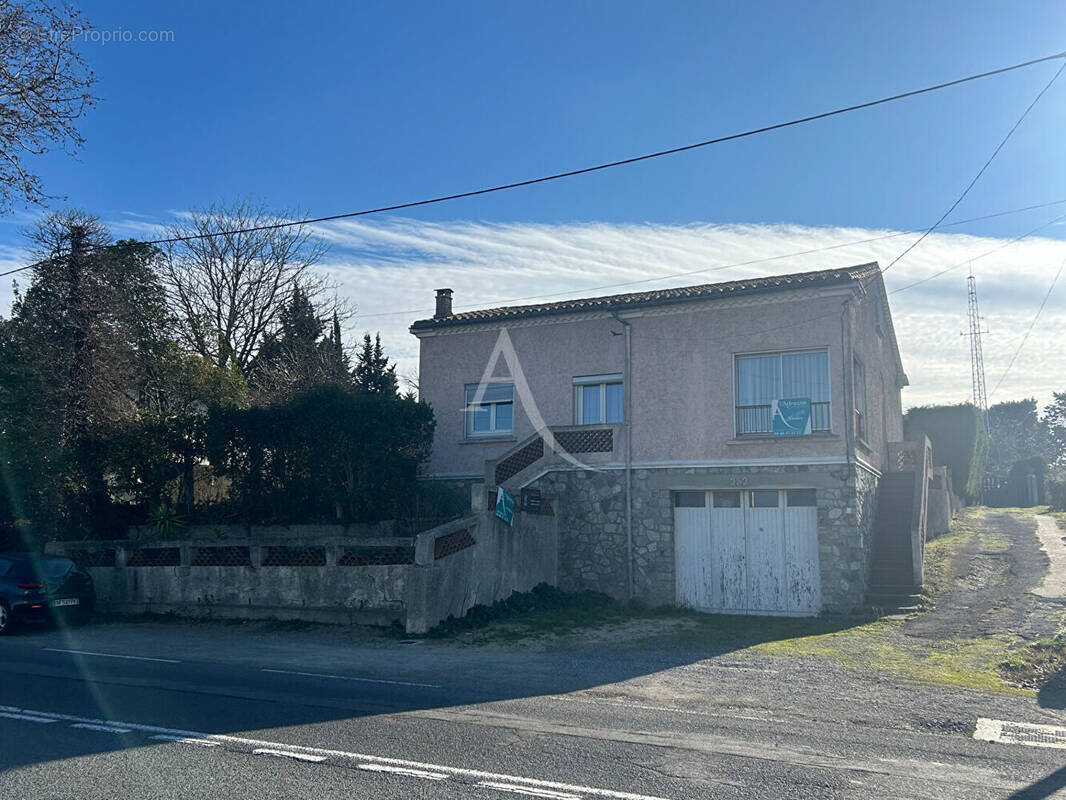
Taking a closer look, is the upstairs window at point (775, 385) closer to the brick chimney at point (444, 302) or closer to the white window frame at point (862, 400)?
the white window frame at point (862, 400)

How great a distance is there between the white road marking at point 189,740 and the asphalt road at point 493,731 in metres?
0.03

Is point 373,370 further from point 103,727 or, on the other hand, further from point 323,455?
point 103,727

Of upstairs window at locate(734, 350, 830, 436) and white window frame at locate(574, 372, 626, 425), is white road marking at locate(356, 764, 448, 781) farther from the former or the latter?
white window frame at locate(574, 372, 626, 425)

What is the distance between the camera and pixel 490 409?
21234 millimetres

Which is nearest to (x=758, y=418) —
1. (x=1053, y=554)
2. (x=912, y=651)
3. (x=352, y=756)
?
(x=912, y=651)

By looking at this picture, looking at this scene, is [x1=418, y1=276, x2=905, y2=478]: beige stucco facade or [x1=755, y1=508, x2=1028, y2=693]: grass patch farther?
[x1=418, y1=276, x2=905, y2=478]: beige stucco facade

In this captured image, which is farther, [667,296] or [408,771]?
[667,296]

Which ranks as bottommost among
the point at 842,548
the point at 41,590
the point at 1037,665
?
the point at 1037,665

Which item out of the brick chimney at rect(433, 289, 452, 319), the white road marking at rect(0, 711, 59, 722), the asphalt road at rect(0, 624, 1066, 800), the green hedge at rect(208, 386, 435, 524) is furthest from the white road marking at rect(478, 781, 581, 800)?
the brick chimney at rect(433, 289, 452, 319)

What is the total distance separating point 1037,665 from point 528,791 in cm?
826

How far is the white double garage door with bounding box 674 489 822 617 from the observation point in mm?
17234

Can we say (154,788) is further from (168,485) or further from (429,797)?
(168,485)

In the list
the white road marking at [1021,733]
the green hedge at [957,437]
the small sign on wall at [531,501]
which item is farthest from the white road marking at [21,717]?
the green hedge at [957,437]

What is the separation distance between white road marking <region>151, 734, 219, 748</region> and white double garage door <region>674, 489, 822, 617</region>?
12.3m
